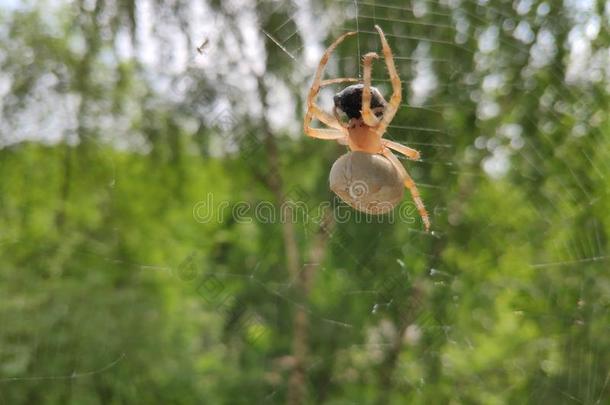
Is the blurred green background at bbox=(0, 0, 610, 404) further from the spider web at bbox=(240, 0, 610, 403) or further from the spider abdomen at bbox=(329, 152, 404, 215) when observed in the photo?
the spider abdomen at bbox=(329, 152, 404, 215)

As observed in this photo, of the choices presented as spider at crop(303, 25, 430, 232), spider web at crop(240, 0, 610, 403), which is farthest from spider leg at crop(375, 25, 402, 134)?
spider web at crop(240, 0, 610, 403)

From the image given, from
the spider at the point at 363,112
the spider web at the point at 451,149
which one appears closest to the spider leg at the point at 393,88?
the spider at the point at 363,112

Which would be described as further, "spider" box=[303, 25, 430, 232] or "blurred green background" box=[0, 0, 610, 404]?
"blurred green background" box=[0, 0, 610, 404]

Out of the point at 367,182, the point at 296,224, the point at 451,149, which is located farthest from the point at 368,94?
the point at 296,224

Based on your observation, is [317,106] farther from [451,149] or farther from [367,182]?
[451,149]

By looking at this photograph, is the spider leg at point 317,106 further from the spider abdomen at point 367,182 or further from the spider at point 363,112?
the spider abdomen at point 367,182

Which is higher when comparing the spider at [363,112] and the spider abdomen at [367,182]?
the spider at [363,112]

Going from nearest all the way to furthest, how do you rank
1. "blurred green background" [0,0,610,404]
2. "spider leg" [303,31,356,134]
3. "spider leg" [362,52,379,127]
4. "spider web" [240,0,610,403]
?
"spider leg" [362,52,379,127] < "spider leg" [303,31,356,134] < "spider web" [240,0,610,403] < "blurred green background" [0,0,610,404]

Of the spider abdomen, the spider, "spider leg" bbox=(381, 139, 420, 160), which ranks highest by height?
the spider
